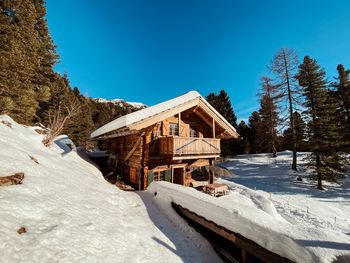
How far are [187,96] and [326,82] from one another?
18883mm

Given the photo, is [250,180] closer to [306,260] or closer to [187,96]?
[187,96]

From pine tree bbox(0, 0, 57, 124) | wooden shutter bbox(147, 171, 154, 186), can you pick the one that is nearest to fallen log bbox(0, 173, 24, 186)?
wooden shutter bbox(147, 171, 154, 186)

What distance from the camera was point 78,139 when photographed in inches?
1366

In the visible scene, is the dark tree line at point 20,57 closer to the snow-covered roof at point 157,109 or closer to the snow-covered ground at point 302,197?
the snow-covered roof at point 157,109

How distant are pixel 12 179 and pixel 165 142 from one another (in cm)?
906

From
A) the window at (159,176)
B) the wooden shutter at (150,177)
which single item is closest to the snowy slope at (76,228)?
the wooden shutter at (150,177)

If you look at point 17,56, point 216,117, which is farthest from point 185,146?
point 17,56

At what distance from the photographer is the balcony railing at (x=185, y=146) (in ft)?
42.3

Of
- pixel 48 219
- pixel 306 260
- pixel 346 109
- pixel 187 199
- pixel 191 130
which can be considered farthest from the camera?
pixel 346 109

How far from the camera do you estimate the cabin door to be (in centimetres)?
1548

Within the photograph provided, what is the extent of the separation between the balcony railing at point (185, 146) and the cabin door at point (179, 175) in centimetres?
251

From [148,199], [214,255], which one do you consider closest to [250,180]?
[148,199]

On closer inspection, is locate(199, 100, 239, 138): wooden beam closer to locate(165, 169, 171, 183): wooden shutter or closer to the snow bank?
locate(165, 169, 171, 183): wooden shutter

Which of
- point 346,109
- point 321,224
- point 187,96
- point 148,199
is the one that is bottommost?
point 321,224
